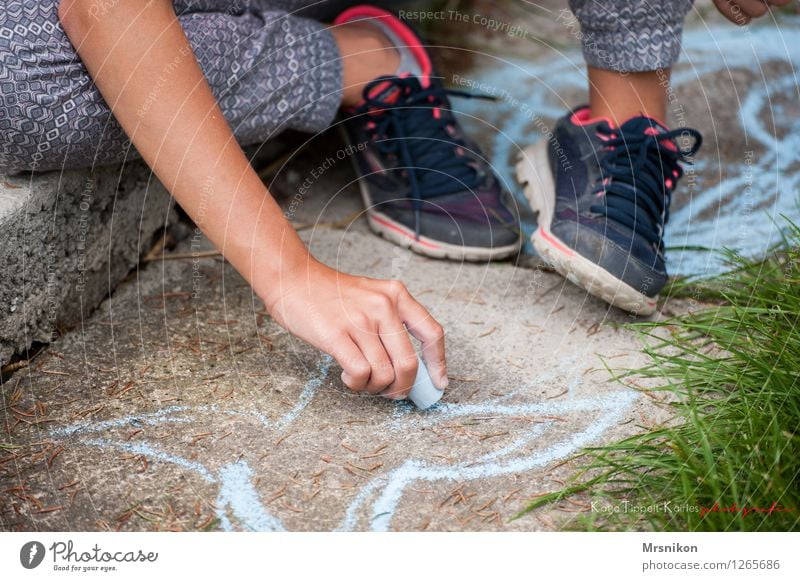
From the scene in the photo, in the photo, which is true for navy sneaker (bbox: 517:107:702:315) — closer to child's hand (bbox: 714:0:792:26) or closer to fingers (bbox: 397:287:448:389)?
child's hand (bbox: 714:0:792:26)

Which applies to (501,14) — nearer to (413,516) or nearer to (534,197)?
(534,197)

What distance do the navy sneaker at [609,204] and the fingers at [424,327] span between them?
32 cm

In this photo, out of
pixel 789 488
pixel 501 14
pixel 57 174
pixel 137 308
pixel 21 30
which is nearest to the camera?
pixel 789 488

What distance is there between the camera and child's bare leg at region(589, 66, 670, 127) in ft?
4.49

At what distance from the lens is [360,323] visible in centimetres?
101

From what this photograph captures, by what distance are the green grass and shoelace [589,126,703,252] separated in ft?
0.57

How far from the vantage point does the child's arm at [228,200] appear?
100cm

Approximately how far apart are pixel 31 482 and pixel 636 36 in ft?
3.50

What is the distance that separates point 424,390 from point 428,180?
0.52 meters

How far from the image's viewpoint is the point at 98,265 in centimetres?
127

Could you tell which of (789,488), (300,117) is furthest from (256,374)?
(789,488)

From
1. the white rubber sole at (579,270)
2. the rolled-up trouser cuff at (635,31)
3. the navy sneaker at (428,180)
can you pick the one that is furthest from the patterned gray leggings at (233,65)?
the white rubber sole at (579,270)

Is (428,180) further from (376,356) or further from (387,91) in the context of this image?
(376,356)

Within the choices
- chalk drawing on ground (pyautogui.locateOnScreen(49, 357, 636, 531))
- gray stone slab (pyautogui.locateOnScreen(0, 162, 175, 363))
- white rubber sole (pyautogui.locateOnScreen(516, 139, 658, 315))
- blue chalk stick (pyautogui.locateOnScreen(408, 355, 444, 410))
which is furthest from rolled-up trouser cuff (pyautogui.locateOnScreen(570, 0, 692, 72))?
gray stone slab (pyautogui.locateOnScreen(0, 162, 175, 363))
